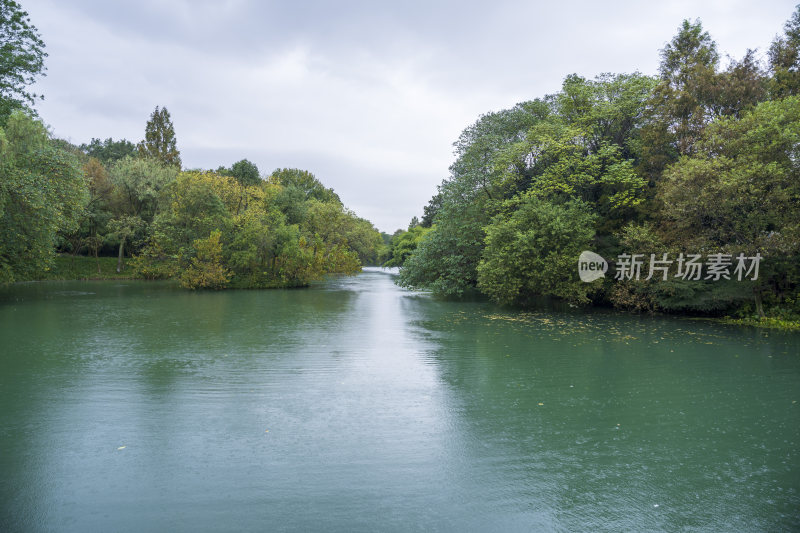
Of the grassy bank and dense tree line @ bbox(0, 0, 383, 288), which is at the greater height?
dense tree line @ bbox(0, 0, 383, 288)

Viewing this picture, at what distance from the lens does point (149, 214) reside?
123 ft

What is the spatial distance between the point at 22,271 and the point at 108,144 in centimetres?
5355

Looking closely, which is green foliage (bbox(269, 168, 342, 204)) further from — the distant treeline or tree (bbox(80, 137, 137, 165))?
tree (bbox(80, 137, 137, 165))

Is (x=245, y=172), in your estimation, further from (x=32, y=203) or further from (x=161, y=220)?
(x=32, y=203)

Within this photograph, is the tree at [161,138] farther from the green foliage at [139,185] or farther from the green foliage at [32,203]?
the green foliage at [32,203]

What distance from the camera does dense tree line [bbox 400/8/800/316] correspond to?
13289mm

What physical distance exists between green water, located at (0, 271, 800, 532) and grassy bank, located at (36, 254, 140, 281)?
1045 inches

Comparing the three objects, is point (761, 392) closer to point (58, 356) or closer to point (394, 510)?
point (394, 510)

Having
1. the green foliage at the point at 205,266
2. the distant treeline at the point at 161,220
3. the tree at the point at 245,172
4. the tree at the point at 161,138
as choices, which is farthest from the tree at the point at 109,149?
the green foliage at the point at 205,266

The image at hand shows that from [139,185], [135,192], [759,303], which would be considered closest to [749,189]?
[759,303]

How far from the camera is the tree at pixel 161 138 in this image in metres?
50.8

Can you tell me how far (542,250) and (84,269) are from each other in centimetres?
3417

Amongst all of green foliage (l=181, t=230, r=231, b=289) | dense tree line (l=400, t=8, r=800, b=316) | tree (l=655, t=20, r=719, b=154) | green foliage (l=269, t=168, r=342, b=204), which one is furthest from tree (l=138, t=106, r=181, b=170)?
tree (l=655, t=20, r=719, b=154)

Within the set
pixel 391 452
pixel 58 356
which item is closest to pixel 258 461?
pixel 391 452
